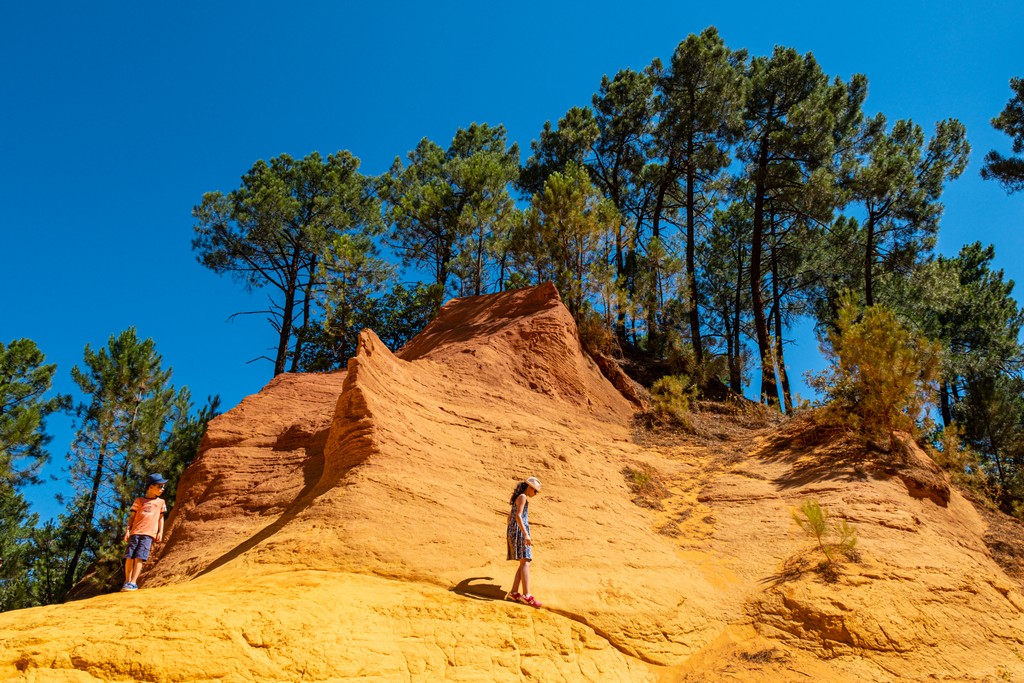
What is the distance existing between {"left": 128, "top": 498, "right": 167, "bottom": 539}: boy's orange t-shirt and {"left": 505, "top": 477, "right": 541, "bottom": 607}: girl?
437 cm

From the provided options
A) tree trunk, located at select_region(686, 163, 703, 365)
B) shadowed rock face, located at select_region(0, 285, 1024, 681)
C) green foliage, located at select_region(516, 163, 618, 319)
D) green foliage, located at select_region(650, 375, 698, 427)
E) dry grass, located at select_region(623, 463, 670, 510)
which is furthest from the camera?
tree trunk, located at select_region(686, 163, 703, 365)

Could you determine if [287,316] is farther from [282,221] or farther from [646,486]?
[646,486]

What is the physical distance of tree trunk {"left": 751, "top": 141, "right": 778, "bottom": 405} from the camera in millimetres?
21031

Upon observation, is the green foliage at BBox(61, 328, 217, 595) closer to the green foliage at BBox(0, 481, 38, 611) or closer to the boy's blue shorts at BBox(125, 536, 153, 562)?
the green foliage at BBox(0, 481, 38, 611)

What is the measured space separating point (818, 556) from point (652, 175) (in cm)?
2053

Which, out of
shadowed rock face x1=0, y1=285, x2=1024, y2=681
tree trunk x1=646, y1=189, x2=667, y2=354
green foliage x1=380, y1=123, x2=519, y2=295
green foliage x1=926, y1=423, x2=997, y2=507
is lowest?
shadowed rock face x1=0, y1=285, x2=1024, y2=681

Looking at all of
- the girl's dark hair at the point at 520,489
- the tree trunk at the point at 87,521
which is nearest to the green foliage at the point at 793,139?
the girl's dark hair at the point at 520,489

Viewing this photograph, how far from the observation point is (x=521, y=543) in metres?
7.62

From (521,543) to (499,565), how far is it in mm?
1032

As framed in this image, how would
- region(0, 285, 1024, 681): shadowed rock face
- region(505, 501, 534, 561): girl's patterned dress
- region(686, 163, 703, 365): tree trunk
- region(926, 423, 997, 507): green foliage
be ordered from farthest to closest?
region(686, 163, 703, 365): tree trunk < region(926, 423, 997, 507): green foliage < region(505, 501, 534, 561): girl's patterned dress < region(0, 285, 1024, 681): shadowed rock face

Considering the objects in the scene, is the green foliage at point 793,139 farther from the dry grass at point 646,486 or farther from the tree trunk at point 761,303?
the dry grass at point 646,486

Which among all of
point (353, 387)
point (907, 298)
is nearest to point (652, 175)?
point (907, 298)

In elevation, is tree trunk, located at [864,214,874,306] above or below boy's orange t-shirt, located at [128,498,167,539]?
above

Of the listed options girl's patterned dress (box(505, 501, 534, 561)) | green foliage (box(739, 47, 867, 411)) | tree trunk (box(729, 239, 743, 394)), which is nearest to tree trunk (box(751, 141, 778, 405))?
green foliage (box(739, 47, 867, 411))
